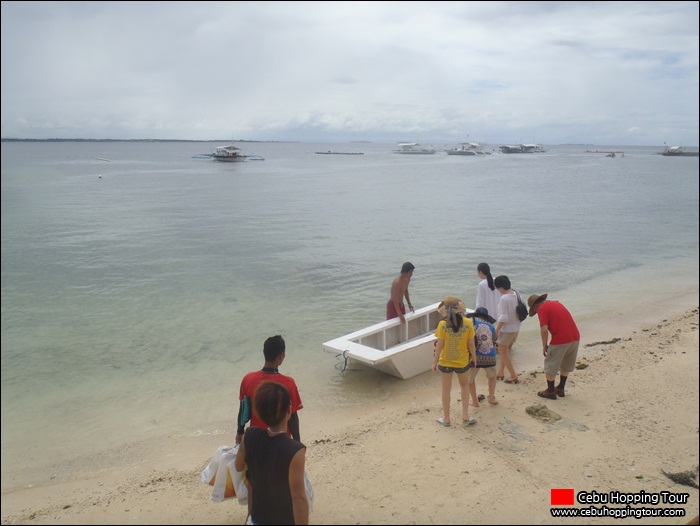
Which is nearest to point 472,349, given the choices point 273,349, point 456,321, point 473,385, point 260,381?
point 456,321

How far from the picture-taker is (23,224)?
30.2 m

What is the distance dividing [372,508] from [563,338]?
3720 millimetres

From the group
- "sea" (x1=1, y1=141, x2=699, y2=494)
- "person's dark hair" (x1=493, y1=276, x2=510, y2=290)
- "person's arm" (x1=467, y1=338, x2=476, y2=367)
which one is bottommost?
"sea" (x1=1, y1=141, x2=699, y2=494)

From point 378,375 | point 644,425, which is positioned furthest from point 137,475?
point 644,425

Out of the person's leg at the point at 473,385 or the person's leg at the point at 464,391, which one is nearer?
the person's leg at the point at 464,391

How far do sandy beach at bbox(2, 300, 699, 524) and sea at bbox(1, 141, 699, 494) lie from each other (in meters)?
0.78

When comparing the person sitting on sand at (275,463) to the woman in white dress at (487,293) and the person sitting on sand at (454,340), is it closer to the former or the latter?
the person sitting on sand at (454,340)

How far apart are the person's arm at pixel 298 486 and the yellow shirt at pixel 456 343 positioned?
3.19m

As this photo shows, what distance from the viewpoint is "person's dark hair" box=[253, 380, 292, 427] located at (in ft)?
9.82

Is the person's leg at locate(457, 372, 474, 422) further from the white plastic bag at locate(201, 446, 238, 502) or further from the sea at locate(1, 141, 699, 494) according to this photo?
the white plastic bag at locate(201, 446, 238, 502)

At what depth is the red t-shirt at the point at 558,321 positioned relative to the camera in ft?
22.2

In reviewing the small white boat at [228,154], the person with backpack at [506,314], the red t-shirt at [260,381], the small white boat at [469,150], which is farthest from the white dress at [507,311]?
the small white boat at [469,150]

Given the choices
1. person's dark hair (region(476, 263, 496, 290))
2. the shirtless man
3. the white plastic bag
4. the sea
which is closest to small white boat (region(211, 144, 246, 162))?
the sea

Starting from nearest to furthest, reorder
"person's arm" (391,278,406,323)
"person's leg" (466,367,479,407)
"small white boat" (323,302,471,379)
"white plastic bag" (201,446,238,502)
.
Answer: "white plastic bag" (201,446,238,502) < "person's leg" (466,367,479,407) < "small white boat" (323,302,471,379) < "person's arm" (391,278,406,323)
